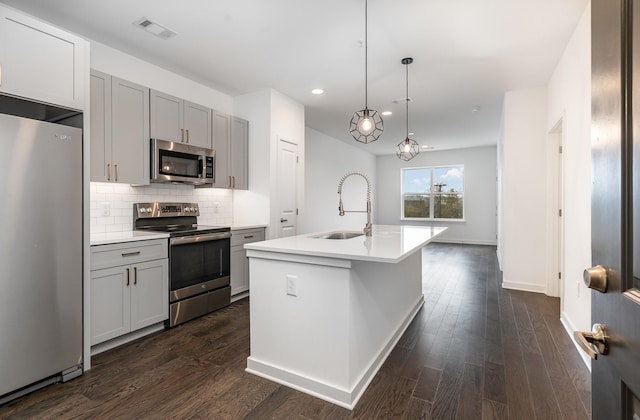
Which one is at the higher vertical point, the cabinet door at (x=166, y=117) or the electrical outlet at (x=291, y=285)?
the cabinet door at (x=166, y=117)

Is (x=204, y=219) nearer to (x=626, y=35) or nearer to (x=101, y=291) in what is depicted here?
(x=101, y=291)

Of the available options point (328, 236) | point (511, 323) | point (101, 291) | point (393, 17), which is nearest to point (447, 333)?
point (511, 323)

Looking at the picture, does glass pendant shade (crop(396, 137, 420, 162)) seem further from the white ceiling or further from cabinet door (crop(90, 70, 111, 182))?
cabinet door (crop(90, 70, 111, 182))

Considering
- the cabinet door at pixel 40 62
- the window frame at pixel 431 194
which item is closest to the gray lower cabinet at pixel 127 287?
the cabinet door at pixel 40 62

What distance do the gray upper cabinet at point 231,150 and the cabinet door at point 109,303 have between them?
1576mm

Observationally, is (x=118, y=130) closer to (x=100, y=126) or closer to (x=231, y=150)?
(x=100, y=126)

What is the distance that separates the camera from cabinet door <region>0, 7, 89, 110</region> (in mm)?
1924

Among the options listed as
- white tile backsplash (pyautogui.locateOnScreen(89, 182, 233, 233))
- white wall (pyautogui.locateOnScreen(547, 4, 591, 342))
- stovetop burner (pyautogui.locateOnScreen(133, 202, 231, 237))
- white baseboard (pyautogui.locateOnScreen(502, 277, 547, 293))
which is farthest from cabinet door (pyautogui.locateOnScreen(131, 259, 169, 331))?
white baseboard (pyautogui.locateOnScreen(502, 277, 547, 293))

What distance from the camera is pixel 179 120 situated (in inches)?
136

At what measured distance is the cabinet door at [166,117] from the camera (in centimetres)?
323

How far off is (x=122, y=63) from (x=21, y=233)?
2.03 metres

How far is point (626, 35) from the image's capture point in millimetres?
595

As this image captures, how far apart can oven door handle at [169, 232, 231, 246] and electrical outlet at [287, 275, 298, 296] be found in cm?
151

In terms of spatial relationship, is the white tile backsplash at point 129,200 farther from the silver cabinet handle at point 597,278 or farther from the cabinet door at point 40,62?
the silver cabinet handle at point 597,278
